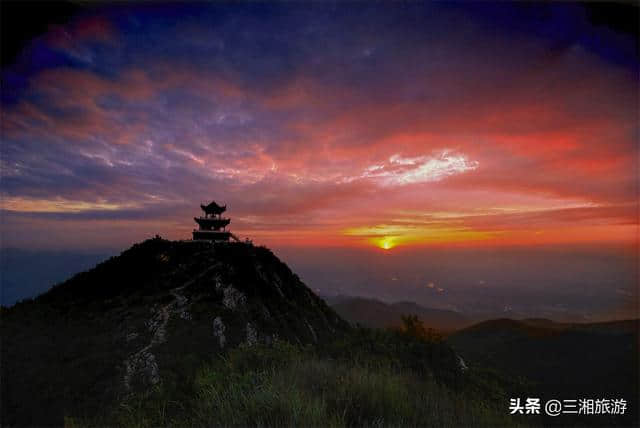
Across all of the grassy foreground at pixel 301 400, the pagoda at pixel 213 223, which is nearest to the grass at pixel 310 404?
the grassy foreground at pixel 301 400

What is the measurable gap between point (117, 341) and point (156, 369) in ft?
18.5

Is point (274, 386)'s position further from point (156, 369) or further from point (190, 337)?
point (190, 337)

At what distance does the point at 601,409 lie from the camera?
5.87 meters

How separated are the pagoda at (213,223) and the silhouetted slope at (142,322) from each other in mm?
2277

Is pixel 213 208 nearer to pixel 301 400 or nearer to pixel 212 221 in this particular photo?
pixel 212 221

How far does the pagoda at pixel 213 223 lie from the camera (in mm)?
36281

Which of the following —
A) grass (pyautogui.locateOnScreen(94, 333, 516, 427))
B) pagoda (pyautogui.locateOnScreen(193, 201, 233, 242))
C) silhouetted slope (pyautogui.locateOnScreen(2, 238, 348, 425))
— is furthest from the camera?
pagoda (pyautogui.locateOnScreen(193, 201, 233, 242))

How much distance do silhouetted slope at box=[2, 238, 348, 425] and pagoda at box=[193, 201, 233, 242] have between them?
2.28 metres

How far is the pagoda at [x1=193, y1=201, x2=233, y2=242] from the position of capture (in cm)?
3628

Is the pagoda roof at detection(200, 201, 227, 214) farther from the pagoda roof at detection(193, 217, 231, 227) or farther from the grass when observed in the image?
the grass

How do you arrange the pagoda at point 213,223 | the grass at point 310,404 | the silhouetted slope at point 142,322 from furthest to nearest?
the pagoda at point 213,223
the silhouetted slope at point 142,322
the grass at point 310,404

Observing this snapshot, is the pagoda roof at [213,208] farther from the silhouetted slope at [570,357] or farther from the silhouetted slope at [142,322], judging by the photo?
the silhouetted slope at [570,357]

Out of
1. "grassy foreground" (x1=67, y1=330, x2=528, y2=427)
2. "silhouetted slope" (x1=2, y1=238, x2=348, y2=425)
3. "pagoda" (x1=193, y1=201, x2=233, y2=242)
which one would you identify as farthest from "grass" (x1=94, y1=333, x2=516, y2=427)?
"pagoda" (x1=193, y1=201, x2=233, y2=242)

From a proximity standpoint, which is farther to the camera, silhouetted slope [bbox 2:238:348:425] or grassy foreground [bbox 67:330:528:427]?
silhouetted slope [bbox 2:238:348:425]
